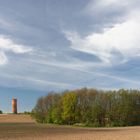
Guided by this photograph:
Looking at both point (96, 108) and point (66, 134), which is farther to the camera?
point (96, 108)

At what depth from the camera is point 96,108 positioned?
10806 centimetres

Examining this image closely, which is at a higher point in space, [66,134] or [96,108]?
[96,108]

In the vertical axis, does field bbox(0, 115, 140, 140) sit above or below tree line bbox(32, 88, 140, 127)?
below

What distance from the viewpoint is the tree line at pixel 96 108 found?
353 feet

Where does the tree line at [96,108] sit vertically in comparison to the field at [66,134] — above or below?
above

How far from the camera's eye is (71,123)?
111 m

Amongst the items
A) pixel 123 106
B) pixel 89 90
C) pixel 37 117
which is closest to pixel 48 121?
pixel 37 117

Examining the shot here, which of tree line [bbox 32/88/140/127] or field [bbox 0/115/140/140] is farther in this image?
tree line [bbox 32/88/140/127]

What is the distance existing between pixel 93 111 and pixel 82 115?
3.56 metres

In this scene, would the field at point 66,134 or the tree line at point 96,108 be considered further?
the tree line at point 96,108

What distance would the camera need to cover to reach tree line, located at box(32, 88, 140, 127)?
10756 centimetres

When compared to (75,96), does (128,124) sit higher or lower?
lower

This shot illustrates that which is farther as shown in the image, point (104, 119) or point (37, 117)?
point (37, 117)

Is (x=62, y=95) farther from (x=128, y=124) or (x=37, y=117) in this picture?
(x=128, y=124)
